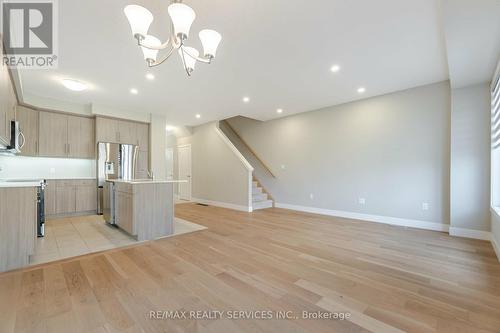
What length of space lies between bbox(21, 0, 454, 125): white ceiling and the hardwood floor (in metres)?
2.68

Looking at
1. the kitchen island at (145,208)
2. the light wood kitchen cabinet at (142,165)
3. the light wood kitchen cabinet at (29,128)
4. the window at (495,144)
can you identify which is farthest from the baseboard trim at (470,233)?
the light wood kitchen cabinet at (29,128)

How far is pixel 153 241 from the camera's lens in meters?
3.29

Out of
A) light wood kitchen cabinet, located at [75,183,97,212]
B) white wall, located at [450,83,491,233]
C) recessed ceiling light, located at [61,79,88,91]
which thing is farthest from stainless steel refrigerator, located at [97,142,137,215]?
white wall, located at [450,83,491,233]

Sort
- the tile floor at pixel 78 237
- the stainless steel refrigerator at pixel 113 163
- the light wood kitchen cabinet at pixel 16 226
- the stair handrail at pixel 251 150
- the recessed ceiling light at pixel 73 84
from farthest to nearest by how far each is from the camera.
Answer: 1. the stair handrail at pixel 251 150
2. the stainless steel refrigerator at pixel 113 163
3. the recessed ceiling light at pixel 73 84
4. the tile floor at pixel 78 237
5. the light wood kitchen cabinet at pixel 16 226

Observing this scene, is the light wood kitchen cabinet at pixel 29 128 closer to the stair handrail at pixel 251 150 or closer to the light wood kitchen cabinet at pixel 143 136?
the light wood kitchen cabinet at pixel 143 136

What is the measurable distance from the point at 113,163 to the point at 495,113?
7.36 metres

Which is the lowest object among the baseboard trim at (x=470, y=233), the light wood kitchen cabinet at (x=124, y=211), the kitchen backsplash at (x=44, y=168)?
the baseboard trim at (x=470, y=233)

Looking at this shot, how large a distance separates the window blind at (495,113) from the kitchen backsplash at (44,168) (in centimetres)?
772

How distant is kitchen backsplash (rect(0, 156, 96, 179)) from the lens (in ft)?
14.9

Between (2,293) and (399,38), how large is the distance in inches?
191

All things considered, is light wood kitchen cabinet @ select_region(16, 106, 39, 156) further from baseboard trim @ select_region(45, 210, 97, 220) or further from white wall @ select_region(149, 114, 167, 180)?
white wall @ select_region(149, 114, 167, 180)

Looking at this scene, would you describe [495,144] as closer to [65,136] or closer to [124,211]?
[124,211]

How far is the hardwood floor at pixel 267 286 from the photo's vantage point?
1533mm

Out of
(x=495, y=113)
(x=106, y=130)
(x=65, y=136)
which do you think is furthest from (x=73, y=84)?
(x=495, y=113)
